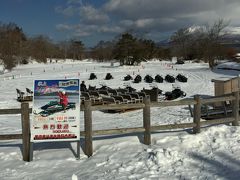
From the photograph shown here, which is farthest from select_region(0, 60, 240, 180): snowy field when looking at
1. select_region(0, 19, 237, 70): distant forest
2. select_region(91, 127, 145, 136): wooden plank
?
select_region(0, 19, 237, 70): distant forest

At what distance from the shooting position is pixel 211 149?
956 cm

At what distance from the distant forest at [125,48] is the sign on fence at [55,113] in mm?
52319

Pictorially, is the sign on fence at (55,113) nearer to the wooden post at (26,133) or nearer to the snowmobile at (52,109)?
the snowmobile at (52,109)

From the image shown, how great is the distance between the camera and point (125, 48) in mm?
76062

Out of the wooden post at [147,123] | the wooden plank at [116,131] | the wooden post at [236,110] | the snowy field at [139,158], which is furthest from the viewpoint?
the wooden post at [236,110]

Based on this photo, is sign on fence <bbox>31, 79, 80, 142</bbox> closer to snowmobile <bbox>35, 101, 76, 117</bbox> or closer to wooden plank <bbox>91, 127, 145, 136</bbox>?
snowmobile <bbox>35, 101, 76, 117</bbox>

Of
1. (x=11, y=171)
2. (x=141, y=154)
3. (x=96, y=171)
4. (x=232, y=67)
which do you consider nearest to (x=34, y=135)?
(x=11, y=171)

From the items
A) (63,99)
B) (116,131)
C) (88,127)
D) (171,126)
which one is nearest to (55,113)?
(63,99)

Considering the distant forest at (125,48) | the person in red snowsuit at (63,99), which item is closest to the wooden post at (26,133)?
the person in red snowsuit at (63,99)

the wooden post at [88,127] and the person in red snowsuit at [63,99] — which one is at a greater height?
the person in red snowsuit at [63,99]

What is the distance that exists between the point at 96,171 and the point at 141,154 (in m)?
1.27

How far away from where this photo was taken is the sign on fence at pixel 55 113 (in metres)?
9.56

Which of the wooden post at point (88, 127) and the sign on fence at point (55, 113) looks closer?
the sign on fence at point (55, 113)

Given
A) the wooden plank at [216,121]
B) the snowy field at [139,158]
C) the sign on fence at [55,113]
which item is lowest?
the snowy field at [139,158]
